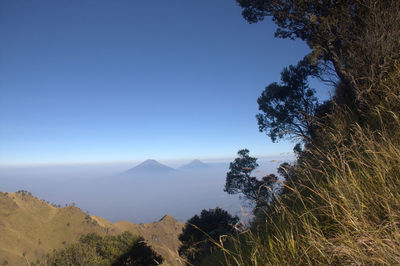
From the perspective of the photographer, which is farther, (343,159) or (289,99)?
(289,99)

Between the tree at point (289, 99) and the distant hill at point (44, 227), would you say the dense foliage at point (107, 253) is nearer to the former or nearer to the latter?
the tree at point (289, 99)

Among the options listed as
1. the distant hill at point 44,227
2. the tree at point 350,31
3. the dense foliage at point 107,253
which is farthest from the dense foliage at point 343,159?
the distant hill at point 44,227

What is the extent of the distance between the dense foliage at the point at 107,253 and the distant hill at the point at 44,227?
4176 cm

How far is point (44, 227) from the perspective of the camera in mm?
82125

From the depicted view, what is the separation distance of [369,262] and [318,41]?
9.27 metres

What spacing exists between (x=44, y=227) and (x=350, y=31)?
113m

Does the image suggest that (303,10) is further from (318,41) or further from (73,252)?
(73,252)

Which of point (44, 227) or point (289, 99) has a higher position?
point (289, 99)

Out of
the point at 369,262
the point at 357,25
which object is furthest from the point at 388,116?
the point at 357,25

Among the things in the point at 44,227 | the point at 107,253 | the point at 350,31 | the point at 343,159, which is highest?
the point at 350,31

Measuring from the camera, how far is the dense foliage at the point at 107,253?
23.8m

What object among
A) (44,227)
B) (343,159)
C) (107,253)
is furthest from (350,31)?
(44,227)

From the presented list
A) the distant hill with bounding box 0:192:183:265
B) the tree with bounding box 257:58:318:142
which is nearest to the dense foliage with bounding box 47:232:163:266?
the tree with bounding box 257:58:318:142

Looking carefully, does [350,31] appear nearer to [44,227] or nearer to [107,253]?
[107,253]
